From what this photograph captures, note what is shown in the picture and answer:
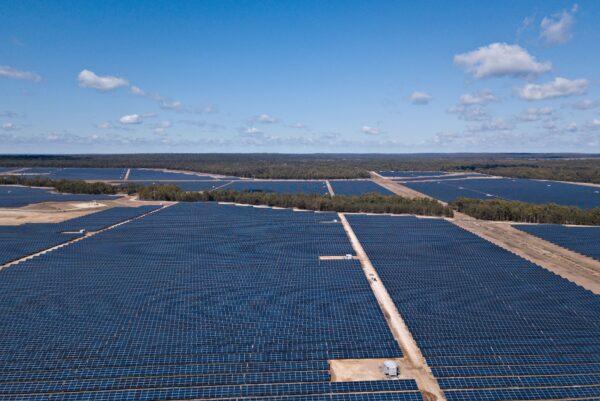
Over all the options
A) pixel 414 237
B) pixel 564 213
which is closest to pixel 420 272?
→ pixel 414 237

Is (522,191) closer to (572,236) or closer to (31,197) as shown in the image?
(572,236)

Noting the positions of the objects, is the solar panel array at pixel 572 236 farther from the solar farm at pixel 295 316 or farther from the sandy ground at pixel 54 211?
the sandy ground at pixel 54 211

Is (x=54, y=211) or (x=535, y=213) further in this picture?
(x=54, y=211)

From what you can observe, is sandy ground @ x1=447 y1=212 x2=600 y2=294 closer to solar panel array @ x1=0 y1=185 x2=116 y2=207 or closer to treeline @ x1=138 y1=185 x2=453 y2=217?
treeline @ x1=138 y1=185 x2=453 y2=217

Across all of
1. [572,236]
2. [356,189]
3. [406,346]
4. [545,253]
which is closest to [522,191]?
[356,189]

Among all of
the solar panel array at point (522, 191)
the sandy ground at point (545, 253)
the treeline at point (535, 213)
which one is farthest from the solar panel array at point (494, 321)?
the solar panel array at point (522, 191)

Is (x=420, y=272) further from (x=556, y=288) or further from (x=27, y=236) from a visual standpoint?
(x=27, y=236)

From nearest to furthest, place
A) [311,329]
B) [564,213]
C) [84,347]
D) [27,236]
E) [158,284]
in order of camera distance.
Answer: [84,347] < [311,329] < [158,284] < [27,236] < [564,213]
